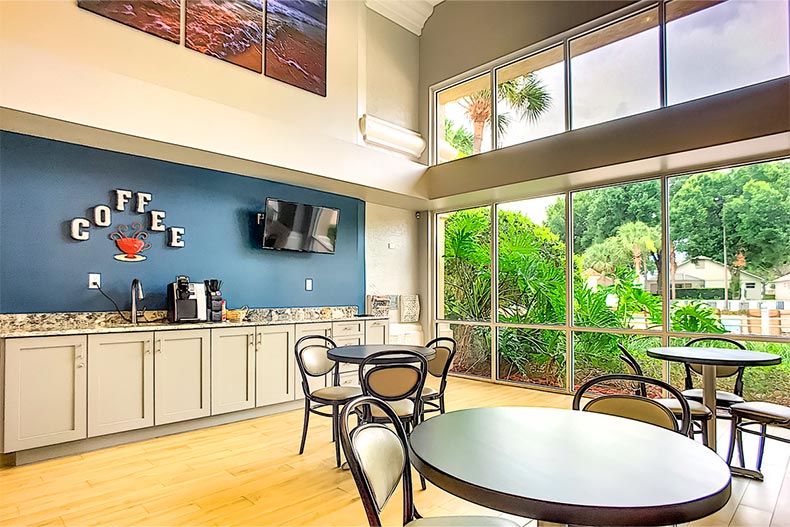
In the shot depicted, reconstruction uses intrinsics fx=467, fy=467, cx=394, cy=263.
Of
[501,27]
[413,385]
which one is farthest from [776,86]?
[413,385]

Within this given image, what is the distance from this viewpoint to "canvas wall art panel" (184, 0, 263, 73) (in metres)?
4.68

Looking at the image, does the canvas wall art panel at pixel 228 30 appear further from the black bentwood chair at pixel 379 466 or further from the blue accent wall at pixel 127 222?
the black bentwood chair at pixel 379 466

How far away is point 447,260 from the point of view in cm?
770

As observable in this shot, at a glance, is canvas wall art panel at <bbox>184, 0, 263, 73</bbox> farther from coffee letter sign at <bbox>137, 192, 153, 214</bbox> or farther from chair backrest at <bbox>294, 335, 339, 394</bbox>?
chair backrest at <bbox>294, 335, 339, 394</bbox>

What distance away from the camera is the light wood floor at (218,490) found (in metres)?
2.76

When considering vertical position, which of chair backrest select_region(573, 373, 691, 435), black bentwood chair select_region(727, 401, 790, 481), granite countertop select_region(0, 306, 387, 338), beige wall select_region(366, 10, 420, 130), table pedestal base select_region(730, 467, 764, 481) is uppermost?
beige wall select_region(366, 10, 420, 130)

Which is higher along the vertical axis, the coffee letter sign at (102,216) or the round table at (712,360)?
the coffee letter sign at (102,216)

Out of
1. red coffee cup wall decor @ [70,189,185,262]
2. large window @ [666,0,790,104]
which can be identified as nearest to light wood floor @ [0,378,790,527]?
red coffee cup wall decor @ [70,189,185,262]

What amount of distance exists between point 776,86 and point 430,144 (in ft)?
14.2

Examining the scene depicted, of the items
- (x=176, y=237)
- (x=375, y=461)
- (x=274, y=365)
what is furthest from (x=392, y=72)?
(x=375, y=461)

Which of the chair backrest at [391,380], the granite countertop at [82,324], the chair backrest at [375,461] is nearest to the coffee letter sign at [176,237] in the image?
the granite countertop at [82,324]

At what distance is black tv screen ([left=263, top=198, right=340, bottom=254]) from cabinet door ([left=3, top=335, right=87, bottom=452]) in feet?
7.79

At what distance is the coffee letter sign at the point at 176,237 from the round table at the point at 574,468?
393 cm

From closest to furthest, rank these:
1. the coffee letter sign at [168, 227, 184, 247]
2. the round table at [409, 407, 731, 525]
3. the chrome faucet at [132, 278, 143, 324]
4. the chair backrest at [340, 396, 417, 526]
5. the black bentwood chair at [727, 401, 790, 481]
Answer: the round table at [409, 407, 731, 525] < the chair backrest at [340, 396, 417, 526] < the black bentwood chair at [727, 401, 790, 481] < the chrome faucet at [132, 278, 143, 324] < the coffee letter sign at [168, 227, 184, 247]
